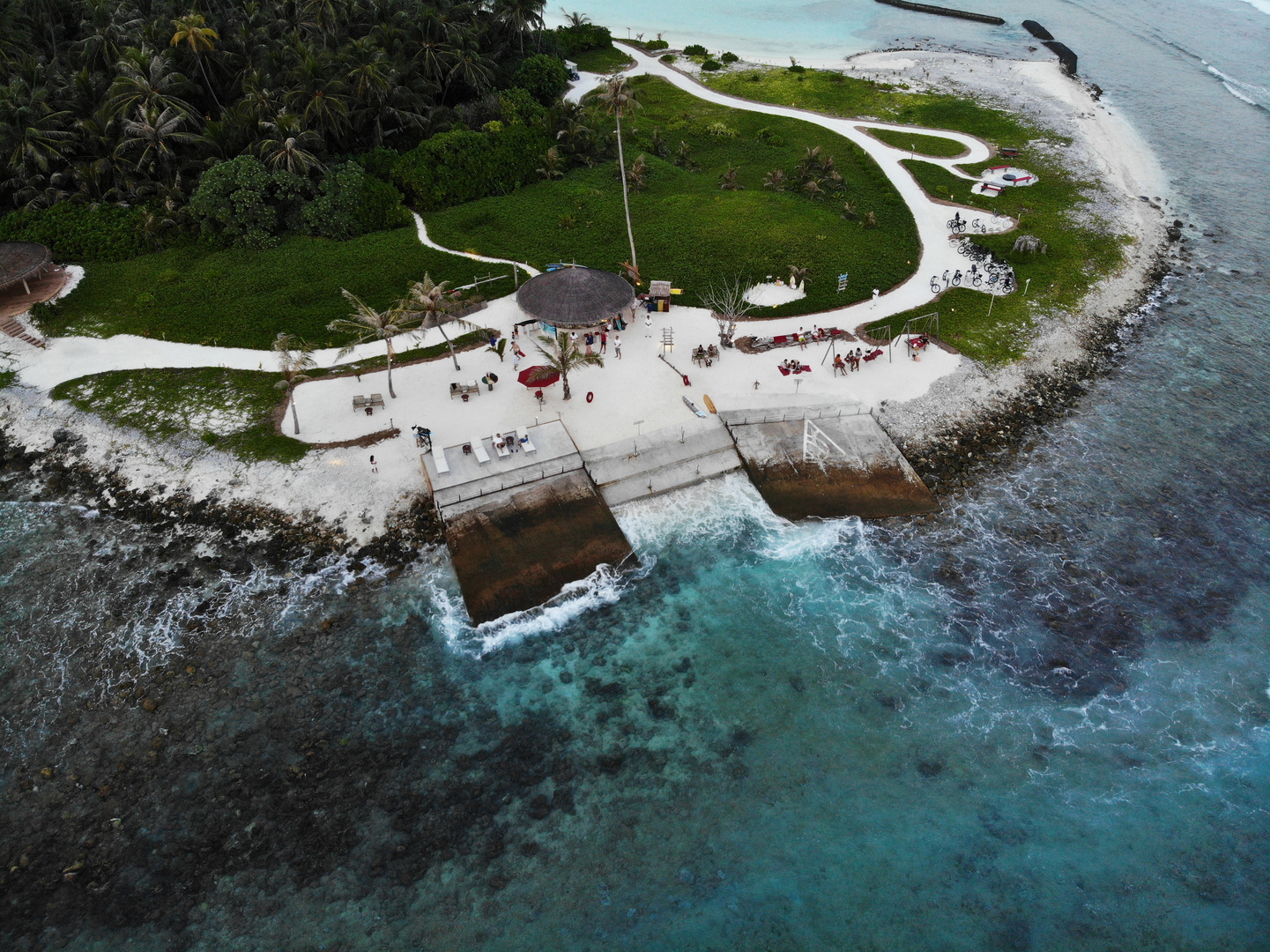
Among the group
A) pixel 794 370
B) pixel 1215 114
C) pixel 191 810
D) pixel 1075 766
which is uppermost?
pixel 1215 114

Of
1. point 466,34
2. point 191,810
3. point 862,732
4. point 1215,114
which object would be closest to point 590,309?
point 862,732

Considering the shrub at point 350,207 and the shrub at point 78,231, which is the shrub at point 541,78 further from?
the shrub at point 78,231

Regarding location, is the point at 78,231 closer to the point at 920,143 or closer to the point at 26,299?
the point at 26,299

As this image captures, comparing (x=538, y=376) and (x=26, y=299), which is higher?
(x=538, y=376)

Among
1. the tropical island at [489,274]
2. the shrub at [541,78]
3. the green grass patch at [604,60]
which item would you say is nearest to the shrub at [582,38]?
the green grass patch at [604,60]

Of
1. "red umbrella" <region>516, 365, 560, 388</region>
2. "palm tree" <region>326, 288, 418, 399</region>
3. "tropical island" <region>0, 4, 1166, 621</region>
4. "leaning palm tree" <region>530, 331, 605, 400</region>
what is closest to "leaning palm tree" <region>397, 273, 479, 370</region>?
"tropical island" <region>0, 4, 1166, 621</region>

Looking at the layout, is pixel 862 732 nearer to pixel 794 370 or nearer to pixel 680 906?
pixel 680 906

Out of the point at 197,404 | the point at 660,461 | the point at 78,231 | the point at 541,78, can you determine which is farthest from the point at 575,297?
the point at 541,78
